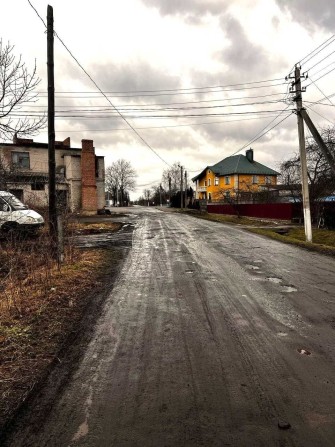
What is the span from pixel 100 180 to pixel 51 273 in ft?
109

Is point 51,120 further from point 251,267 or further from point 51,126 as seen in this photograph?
point 251,267

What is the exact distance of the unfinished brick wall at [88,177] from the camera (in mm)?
37719

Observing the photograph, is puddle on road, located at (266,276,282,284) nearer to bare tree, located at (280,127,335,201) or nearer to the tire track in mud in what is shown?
the tire track in mud

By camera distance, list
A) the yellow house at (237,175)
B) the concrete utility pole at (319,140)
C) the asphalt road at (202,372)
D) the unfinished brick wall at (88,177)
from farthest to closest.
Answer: the yellow house at (237,175) < the unfinished brick wall at (88,177) < the concrete utility pole at (319,140) < the asphalt road at (202,372)

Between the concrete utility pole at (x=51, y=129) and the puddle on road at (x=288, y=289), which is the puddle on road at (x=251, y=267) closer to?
the puddle on road at (x=288, y=289)

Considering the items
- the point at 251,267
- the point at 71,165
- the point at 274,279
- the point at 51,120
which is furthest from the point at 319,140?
the point at 71,165

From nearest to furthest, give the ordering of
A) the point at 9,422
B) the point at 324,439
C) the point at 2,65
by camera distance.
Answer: the point at 324,439 < the point at 9,422 < the point at 2,65

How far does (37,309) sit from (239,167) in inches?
2419

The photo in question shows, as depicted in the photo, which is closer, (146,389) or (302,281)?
(146,389)

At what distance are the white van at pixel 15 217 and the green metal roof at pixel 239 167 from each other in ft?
172

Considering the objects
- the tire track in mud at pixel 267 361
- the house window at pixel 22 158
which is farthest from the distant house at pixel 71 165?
the tire track in mud at pixel 267 361

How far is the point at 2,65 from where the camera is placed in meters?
10.8

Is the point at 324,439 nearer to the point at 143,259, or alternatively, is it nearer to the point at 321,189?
the point at 143,259

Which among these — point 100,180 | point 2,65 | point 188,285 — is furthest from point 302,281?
point 100,180
